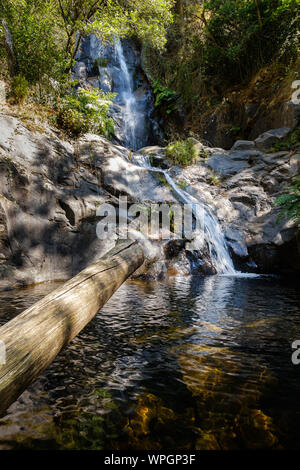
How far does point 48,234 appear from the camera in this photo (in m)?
5.30

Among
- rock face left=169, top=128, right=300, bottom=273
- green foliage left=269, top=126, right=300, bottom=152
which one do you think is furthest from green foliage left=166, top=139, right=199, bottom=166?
green foliage left=269, top=126, right=300, bottom=152

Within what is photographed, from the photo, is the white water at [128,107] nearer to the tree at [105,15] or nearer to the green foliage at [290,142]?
the tree at [105,15]

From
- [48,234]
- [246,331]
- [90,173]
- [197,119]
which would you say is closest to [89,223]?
[48,234]

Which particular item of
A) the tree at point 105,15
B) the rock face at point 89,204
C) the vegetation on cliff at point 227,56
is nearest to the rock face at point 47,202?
the rock face at point 89,204

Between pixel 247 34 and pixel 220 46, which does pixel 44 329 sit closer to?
pixel 247 34

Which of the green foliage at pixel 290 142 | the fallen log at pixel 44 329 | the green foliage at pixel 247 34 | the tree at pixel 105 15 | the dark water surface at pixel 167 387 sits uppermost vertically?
the green foliage at pixel 247 34

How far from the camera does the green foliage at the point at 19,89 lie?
615cm

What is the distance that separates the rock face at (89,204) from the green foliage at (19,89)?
3.30ft

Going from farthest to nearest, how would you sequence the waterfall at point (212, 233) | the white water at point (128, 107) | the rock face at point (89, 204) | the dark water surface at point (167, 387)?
the white water at point (128, 107) < the waterfall at point (212, 233) < the rock face at point (89, 204) < the dark water surface at point (167, 387)

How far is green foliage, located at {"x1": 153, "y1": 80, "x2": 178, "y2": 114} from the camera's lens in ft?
47.7

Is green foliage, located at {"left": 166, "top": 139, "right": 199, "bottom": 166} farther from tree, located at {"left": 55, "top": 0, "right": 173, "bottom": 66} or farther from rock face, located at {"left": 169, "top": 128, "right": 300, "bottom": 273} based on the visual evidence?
tree, located at {"left": 55, "top": 0, "right": 173, "bottom": 66}

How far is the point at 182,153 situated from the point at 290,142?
387cm

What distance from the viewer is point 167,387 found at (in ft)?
5.71
